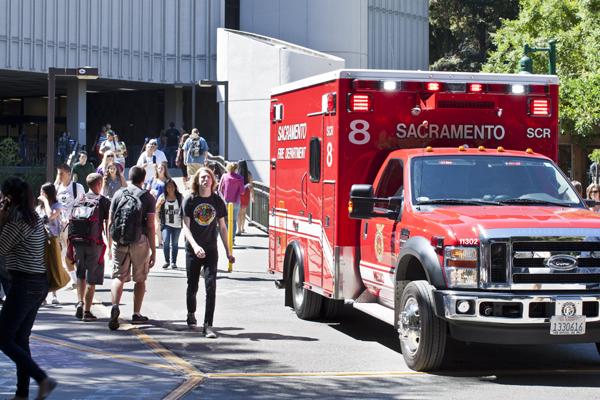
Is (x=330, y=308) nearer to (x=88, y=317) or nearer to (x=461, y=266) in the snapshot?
(x=88, y=317)

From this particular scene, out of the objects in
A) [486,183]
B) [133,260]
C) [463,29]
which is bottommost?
[133,260]

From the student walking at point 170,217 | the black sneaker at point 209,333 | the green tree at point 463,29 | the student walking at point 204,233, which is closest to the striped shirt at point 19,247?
the student walking at point 204,233

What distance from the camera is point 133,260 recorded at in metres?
13.0

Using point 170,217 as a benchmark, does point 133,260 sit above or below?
below

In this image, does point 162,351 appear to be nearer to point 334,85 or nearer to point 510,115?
point 334,85

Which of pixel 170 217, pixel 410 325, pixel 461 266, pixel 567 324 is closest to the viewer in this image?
pixel 567 324

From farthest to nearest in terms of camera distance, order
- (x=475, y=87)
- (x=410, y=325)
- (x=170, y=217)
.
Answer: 1. (x=170, y=217)
2. (x=475, y=87)
3. (x=410, y=325)

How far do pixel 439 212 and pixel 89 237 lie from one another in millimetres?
4876

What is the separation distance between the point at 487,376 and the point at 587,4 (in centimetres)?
2924

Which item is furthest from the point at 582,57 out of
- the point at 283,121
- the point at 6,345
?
the point at 6,345

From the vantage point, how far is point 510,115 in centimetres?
1250

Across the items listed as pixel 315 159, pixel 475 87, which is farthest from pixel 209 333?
pixel 475 87

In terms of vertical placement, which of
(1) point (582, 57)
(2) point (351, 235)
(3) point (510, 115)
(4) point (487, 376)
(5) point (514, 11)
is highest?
(5) point (514, 11)

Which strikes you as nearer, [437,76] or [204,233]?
[437,76]
